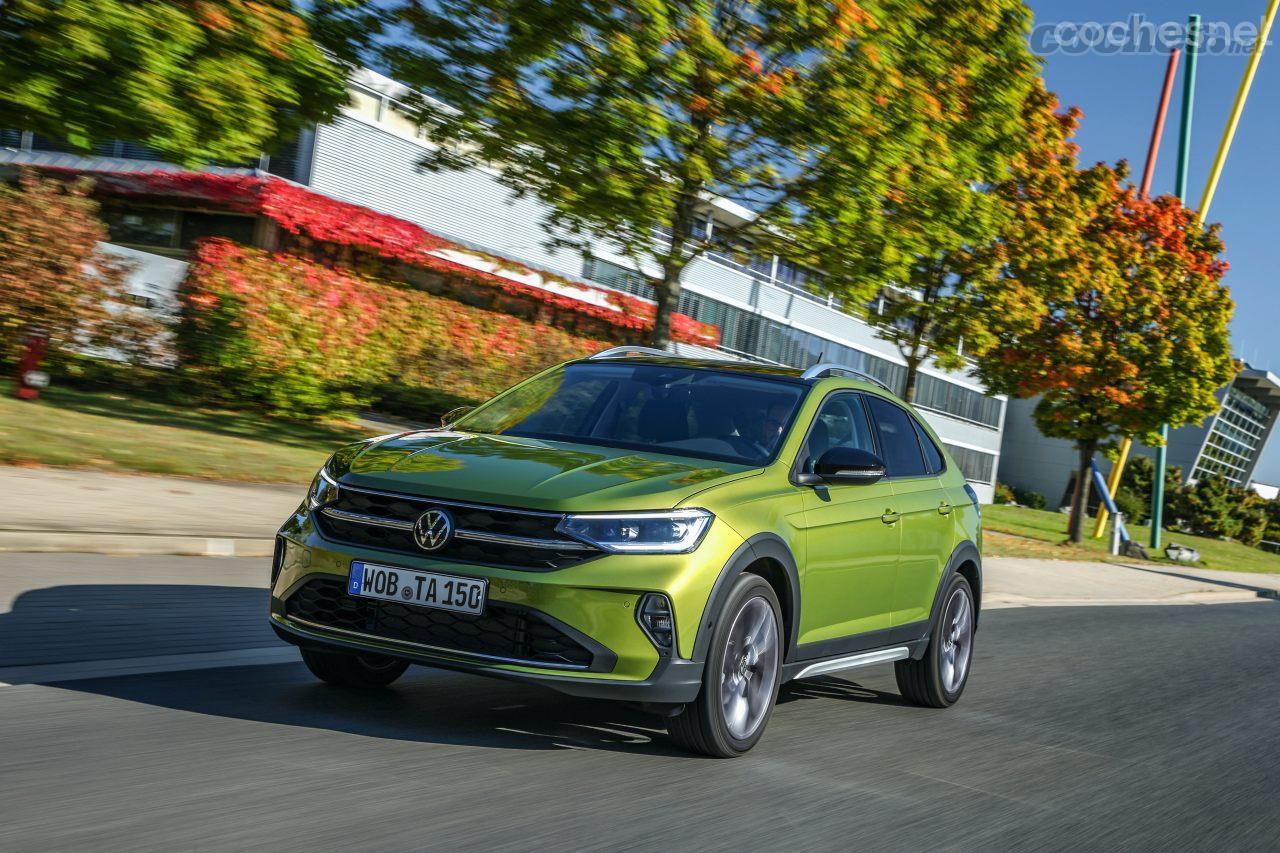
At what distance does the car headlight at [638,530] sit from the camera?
5094 millimetres

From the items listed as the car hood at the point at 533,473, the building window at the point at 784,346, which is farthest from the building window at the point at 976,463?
the car hood at the point at 533,473

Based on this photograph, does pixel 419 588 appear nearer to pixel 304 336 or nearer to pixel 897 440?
pixel 897 440

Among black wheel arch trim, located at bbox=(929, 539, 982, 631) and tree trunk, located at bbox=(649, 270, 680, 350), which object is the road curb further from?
Result: tree trunk, located at bbox=(649, 270, 680, 350)

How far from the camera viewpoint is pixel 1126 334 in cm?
3161

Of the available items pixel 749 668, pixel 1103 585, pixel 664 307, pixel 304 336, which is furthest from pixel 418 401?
pixel 749 668

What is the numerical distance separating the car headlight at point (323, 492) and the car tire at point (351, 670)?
840 millimetres

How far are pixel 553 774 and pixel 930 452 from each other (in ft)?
12.4

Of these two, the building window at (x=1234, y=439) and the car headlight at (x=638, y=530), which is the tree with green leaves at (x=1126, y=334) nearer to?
the car headlight at (x=638, y=530)

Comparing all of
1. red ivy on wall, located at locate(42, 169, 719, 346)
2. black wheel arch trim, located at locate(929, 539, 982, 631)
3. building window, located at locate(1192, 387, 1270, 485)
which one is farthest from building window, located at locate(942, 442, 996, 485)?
black wheel arch trim, located at locate(929, 539, 982, 631)

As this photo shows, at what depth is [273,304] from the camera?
20047 millimetres

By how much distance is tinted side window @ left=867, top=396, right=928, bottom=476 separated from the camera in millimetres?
7398

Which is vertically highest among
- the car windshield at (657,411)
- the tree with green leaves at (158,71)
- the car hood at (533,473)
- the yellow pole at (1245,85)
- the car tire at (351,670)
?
the yellow pole at (1245,85)

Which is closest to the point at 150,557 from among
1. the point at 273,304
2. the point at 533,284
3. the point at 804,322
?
the point at 273,304

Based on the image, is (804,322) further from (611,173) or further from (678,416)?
(678,416)
